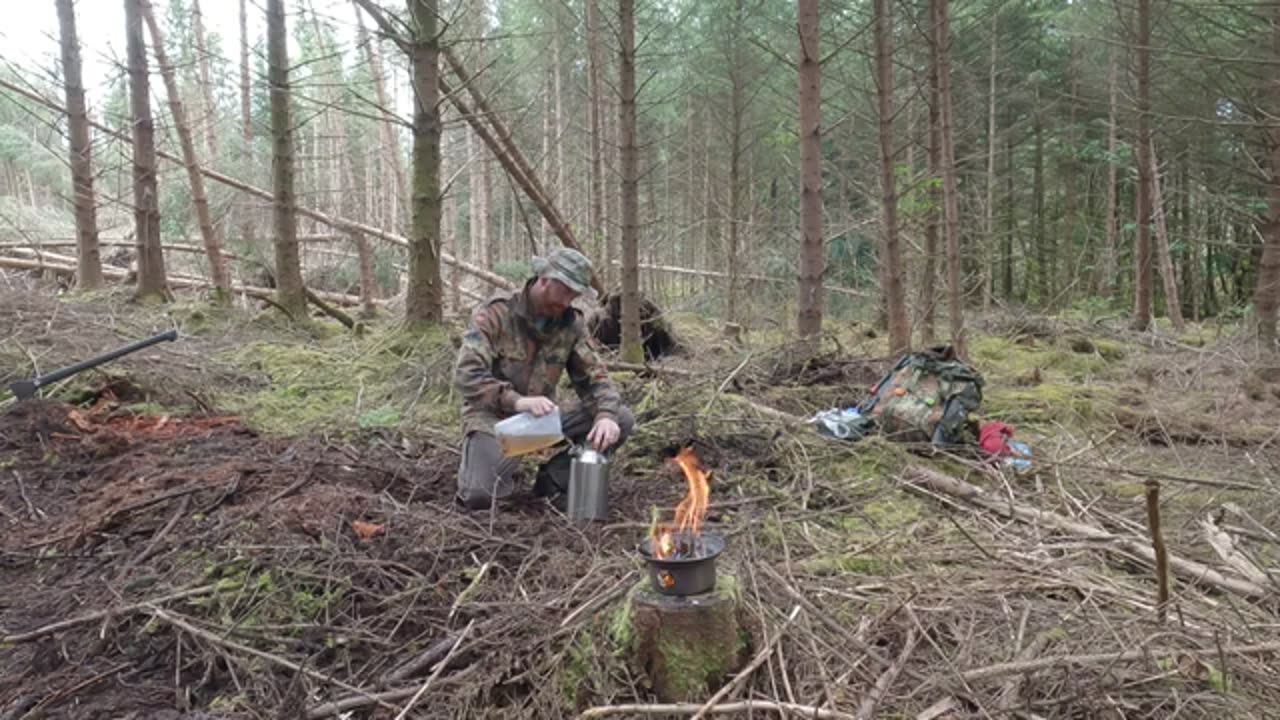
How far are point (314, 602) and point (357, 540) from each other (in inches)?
20.2

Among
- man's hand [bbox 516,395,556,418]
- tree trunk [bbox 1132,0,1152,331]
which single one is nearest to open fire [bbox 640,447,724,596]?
man's hand [bbox 516,395,556,418]

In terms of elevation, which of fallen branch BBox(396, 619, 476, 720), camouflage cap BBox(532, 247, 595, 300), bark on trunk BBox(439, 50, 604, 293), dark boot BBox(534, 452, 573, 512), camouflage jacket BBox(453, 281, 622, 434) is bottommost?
fallen branch BBox(396, 619, 476, 720)

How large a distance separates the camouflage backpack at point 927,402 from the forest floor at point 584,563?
0.19m

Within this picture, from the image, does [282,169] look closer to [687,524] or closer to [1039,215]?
[687,524]

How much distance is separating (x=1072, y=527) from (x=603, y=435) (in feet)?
7.40

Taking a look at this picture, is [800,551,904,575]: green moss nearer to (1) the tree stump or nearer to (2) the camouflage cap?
(1) the tree stump

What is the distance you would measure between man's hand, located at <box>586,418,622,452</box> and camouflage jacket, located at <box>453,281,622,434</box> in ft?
0.62

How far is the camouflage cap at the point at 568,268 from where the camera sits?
12.6ft

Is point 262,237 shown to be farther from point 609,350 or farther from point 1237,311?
point 1237,311

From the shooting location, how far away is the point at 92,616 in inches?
108

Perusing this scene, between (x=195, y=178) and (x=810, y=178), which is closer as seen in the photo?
(x=810, y=178)

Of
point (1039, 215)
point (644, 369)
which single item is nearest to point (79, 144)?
point (644, 369)

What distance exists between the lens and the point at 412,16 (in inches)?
276

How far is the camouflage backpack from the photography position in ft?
16.2
